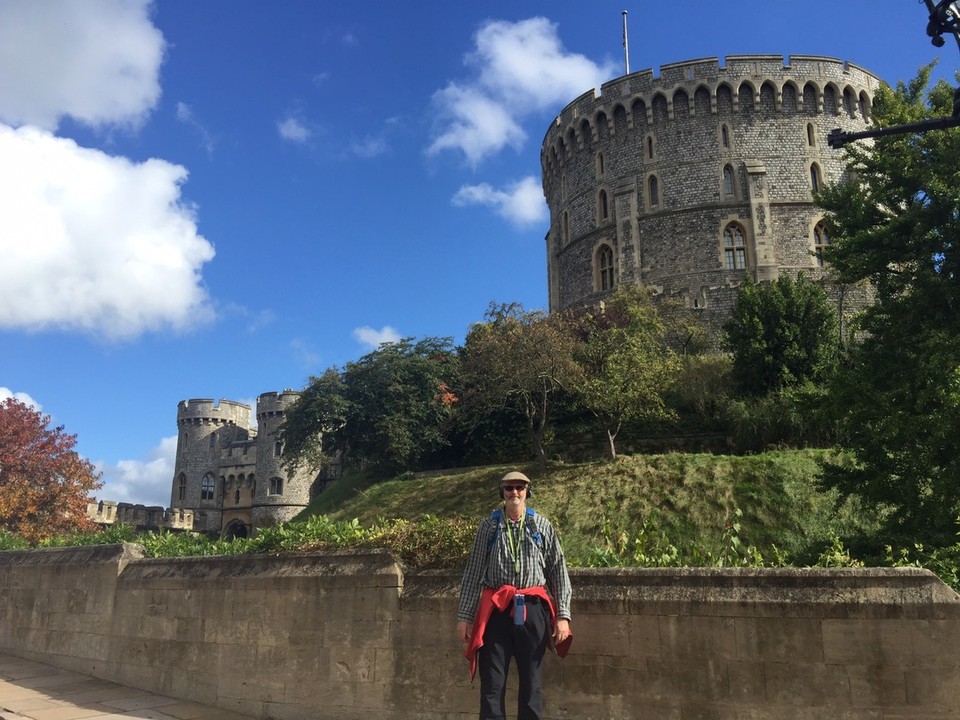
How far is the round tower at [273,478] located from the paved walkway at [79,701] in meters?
56.8

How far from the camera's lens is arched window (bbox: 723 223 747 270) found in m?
37.9

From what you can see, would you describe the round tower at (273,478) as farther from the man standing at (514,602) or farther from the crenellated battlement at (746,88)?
the man standing at (514,602)

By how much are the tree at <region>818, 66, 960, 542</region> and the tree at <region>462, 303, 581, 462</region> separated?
1250cm

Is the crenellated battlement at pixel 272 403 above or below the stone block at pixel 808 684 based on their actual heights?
above

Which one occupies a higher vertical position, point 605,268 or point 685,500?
point 605,268

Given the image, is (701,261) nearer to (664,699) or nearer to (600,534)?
(600,534)

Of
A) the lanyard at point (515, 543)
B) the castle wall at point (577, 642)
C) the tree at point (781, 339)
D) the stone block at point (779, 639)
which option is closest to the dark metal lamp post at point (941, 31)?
the castle wall at point (577, 642)

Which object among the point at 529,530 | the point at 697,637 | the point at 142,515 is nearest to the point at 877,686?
the point at 697,637

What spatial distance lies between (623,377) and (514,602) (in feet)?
62.4

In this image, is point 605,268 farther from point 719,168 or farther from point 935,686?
point 935,686

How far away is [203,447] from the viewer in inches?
2913

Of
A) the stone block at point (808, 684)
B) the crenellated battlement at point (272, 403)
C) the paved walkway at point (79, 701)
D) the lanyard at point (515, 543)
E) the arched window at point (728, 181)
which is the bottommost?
the paved walkway at point (79, 701)

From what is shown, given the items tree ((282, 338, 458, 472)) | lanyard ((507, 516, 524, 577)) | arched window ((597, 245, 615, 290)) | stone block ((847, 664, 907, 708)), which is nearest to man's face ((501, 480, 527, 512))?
lanyard ((507, 516, 524, 577))

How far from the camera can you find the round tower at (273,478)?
65688 millimetres
